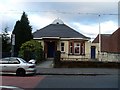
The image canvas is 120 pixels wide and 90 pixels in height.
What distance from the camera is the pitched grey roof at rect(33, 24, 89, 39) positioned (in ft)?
167

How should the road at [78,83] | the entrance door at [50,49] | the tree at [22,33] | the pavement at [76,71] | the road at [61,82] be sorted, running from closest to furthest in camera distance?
the road at [61,82] < the road at [78,83] < the pavement at [76,71] < the tree at [22,33] < the entrance door at [50,49]

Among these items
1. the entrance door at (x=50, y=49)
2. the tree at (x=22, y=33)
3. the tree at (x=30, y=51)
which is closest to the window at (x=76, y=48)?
the entrance door at (x=50, y=49)

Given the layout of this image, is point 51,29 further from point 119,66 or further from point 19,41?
point 119,66

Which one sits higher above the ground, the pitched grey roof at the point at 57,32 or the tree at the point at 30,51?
the pitched grey roof at the point at 57,32

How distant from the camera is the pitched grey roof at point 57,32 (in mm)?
50750

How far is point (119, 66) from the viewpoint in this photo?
3550 centimetres

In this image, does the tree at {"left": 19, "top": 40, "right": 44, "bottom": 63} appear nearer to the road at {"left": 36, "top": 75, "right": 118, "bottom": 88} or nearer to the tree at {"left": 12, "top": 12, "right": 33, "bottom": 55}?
the tree at {"left": 12, "top": 12, "right": 33, "bottom": 55}

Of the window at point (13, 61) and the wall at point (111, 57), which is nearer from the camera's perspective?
the window at point (13, 61)

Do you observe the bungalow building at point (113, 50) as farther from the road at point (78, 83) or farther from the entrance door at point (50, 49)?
the road at point (78, 83)

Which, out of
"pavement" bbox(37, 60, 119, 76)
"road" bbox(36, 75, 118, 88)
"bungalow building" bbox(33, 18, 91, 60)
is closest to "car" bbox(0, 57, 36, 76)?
"pavement" bbox(37, 60, 119, 76)

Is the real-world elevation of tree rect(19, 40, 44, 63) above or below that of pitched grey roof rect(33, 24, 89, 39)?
below

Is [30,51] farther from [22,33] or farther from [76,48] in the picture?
[76,48]

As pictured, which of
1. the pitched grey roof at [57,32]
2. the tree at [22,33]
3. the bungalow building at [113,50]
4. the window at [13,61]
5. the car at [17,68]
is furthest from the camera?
the pitched grey roof at [57,32]

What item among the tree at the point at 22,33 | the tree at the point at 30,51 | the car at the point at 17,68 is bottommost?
the car at the point at 17,68
